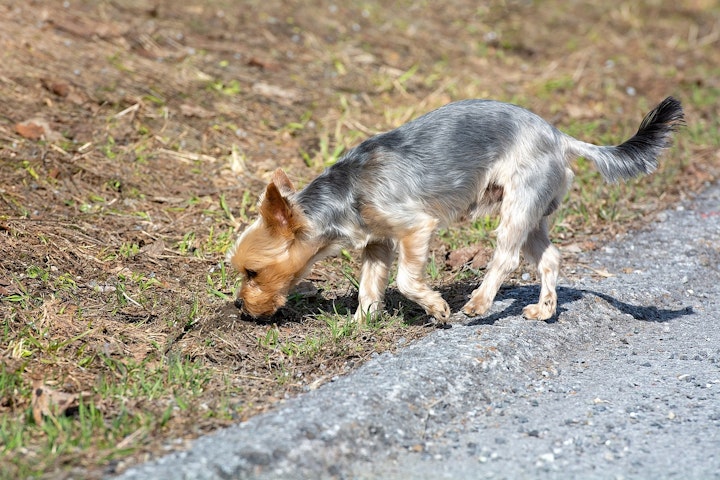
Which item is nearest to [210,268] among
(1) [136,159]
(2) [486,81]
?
(1) [136,159]

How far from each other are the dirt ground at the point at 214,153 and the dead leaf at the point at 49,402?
21 mm

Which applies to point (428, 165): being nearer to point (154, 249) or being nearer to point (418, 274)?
point (418, 274)

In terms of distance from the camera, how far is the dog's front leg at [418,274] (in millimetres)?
5980

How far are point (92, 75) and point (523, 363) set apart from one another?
20.2 feet

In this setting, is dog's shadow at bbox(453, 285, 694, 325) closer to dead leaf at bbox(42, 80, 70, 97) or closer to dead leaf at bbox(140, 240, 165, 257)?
dead leaf at bbox(140, 240, 165, 257)

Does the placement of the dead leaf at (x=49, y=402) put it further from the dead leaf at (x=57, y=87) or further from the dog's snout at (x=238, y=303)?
the dead leaf at (x=57, y=87)

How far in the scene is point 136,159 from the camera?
334 inches

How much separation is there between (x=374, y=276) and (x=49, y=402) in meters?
2.54

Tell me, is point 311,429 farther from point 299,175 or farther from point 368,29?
point 368,29

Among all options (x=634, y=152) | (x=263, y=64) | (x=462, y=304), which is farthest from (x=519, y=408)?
(x=263, y=64)

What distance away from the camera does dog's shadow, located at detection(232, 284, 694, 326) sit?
630 centimetres

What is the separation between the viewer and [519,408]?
5.05m

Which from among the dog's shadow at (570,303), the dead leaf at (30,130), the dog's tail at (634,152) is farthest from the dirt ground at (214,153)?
the dog's tail at (634,152)

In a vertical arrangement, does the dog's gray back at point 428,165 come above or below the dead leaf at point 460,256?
above
